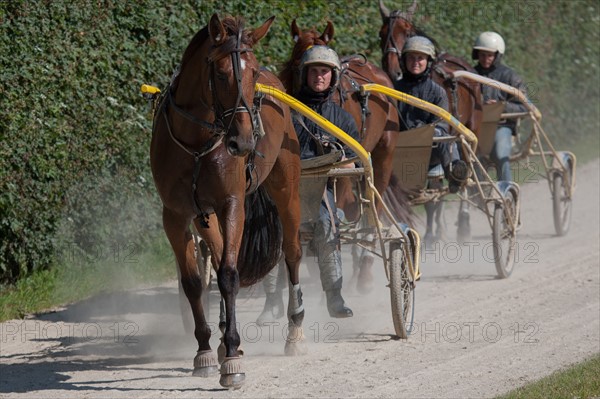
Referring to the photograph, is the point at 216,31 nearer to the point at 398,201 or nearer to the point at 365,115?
the point at 365,115

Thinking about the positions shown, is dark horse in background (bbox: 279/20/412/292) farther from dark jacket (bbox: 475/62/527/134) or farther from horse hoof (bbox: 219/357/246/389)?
horse hoof (bbox: 219/357/246/389)

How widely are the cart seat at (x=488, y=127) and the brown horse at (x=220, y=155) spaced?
432 cm

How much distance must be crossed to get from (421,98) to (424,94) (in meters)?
0.06

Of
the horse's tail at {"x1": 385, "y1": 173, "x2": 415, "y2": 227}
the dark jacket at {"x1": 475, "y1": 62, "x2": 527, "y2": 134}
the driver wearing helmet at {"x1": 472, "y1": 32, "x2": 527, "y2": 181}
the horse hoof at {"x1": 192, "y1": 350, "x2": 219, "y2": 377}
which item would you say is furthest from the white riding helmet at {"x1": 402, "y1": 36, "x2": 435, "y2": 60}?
the horse hoof at {"x1": 192, "y1": 350, "x2": 219, "y2": 377}

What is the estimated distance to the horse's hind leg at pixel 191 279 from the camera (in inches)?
275

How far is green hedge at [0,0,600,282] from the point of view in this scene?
8711 millimetres

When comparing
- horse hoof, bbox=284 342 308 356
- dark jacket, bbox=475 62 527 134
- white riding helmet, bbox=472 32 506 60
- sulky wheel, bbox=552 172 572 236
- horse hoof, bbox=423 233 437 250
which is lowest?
horse hoof, bbox=284 342 308 356

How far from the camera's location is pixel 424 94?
10.1 meters

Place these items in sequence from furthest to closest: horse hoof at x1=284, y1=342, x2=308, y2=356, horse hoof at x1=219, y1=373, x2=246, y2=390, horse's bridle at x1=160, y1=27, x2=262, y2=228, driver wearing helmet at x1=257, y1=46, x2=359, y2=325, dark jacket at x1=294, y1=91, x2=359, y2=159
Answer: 1. dark jacket at x1=294, y1=91, x2=359, y2=159
2. driver wearing helmet at x1=257, y1=46, x2=359, y2=325
3. horse hoof at x1=284, y1=342, x2=308, y2=356
4. horse hoof at x1=219, y1=373, x2=246, y2=390
5. horse's bridle at x1=160, y1=27, x2=262, y2=228

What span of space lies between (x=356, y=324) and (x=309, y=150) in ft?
4.44

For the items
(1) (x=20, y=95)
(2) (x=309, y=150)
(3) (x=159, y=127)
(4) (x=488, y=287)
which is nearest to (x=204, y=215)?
(3) (x=159, y=127)

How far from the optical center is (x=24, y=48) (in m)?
8.66

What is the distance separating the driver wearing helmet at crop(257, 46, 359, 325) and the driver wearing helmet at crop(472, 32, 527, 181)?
12.4 ft

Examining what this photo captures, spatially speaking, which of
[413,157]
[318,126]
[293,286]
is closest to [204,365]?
[293,286]
